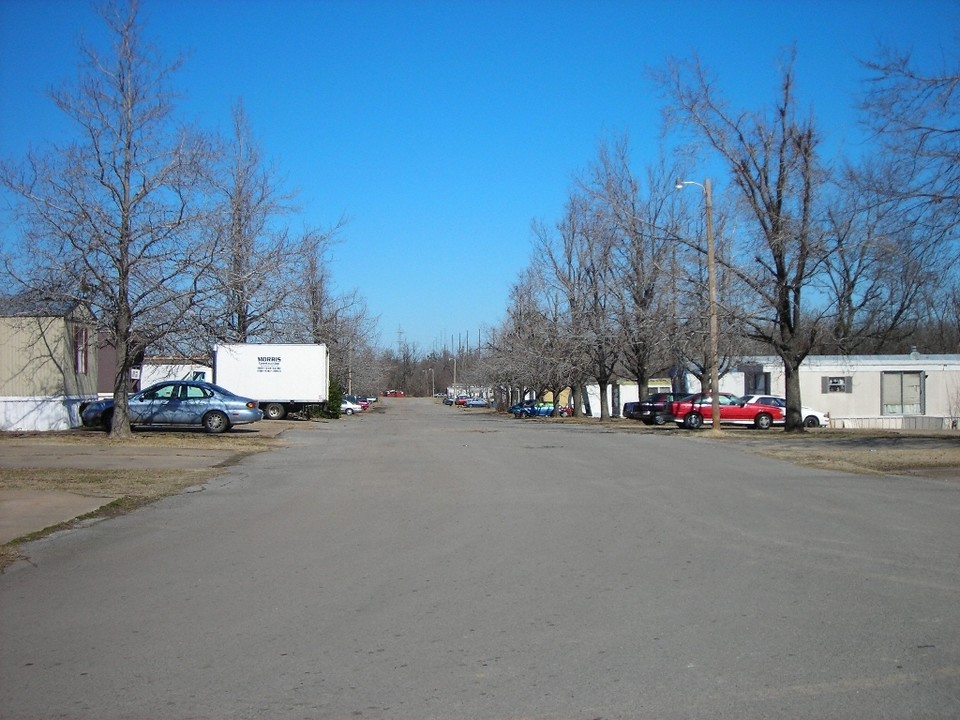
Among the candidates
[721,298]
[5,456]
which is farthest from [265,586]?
[721,298]

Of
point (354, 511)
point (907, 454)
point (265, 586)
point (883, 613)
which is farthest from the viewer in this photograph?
point (907, 454)

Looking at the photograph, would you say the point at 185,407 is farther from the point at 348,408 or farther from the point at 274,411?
the point at 348,408

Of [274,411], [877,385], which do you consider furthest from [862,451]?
[877,385]

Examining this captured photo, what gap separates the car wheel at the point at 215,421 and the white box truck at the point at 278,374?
1194 cm

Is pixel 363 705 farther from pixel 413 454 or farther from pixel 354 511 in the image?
pixel 413 454

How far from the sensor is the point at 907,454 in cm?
2036

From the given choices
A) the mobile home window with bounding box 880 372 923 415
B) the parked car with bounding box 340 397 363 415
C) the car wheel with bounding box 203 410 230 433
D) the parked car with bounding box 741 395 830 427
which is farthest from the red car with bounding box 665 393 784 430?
the parked car with bounding box 340 397 363 415

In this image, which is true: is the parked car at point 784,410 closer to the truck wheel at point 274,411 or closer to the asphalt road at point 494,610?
the truck wheel at point 274,411

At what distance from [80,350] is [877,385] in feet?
131

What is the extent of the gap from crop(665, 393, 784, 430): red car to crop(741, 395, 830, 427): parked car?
393 millimetres

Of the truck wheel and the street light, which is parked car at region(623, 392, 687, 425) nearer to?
the street light

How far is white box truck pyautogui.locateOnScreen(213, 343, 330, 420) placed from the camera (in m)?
40.7

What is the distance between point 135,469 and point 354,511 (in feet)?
21.7

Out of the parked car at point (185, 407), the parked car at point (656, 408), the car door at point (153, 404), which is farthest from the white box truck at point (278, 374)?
the parked car at point (656, 408)
